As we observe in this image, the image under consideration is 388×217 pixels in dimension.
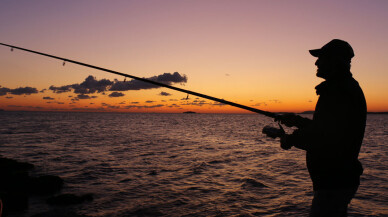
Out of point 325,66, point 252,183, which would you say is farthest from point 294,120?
point 252,183

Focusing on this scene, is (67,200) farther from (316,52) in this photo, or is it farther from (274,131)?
(316,52)

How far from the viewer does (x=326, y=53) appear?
3.40 metres

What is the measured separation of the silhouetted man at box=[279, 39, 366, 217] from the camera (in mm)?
2963

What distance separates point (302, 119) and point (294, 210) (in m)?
7.22

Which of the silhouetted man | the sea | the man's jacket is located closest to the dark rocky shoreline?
the sea

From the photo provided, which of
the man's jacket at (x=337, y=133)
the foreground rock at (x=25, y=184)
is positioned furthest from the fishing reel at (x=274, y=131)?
the foreground rock at (x=25, y=184)

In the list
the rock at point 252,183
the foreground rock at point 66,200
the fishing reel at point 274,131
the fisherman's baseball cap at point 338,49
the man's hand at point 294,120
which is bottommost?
the foreground rock at point 66,200

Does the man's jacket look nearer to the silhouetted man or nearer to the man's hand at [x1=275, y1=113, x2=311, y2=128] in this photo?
the silhouetted man

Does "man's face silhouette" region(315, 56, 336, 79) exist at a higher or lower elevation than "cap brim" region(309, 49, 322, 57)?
lower

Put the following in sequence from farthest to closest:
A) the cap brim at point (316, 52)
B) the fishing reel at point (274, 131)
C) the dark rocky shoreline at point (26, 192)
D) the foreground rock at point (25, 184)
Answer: the foreground rock at point (25, 184), the dark rocky shoreline at point (26, 192), the fishing reel at point (274, 131), the cap brim at point (316, 52)

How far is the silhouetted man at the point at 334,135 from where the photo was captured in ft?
9.72

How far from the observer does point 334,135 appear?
298 centimetres

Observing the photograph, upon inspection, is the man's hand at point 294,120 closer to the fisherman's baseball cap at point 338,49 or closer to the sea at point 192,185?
the fisherman's baseball cap at point 338,49

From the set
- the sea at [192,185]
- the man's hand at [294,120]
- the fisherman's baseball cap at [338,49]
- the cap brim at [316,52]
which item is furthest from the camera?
the sea at [192,185]
